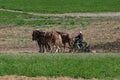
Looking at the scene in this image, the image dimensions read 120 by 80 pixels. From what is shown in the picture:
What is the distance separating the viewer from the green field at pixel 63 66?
17484 mm

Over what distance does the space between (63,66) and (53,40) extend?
20.7 feet

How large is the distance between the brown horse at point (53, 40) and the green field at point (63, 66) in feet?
13.8

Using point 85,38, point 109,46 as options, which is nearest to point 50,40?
point 109,46

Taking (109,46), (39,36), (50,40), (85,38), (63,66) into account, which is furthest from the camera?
(85,38)

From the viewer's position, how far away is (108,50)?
1019 inches

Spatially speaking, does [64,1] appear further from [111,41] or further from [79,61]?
[79,61]

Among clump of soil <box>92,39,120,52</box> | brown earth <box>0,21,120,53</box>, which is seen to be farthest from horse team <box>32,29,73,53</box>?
clump of soil <box>92,39,120,52</box>

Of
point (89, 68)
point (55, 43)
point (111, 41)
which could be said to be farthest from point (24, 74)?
point (111, 41)

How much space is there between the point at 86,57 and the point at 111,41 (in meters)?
9.00

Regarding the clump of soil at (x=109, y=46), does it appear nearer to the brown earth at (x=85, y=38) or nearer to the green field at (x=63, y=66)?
the brown earth at (x=85, y=38)

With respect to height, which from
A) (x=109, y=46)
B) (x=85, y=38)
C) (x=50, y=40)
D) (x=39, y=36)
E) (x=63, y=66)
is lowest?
(x=85, y=38)

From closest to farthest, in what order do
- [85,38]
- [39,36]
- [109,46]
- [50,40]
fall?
[39,36]
[50,40]
[109,46]
[85,38]

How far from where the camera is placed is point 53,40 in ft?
80.6

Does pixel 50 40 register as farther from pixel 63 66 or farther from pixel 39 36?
pixel 63 66
